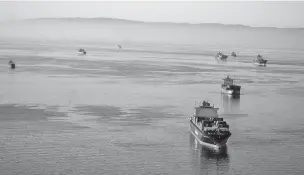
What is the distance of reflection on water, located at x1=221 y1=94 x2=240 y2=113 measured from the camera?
55.6m

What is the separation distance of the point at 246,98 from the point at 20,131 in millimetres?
32932

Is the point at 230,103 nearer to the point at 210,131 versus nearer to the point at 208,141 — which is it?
the point at 210,131

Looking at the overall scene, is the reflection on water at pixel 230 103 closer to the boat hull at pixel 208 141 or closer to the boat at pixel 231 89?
the boat at pixel 231 89

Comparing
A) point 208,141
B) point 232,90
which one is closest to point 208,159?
point 208,141

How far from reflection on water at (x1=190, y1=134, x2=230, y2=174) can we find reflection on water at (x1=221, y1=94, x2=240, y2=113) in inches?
677

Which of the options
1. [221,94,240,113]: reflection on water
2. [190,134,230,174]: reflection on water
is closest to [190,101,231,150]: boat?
[190,134,230,174]: reflection on water

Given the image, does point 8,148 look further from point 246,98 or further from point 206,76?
point 206,76

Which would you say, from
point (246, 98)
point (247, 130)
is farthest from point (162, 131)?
point (246, 98)

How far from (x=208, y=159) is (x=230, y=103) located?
26.3 m

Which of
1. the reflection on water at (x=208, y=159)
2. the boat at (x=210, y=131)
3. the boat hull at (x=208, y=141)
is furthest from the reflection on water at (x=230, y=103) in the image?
the reflection on water at (x=208, y=159)

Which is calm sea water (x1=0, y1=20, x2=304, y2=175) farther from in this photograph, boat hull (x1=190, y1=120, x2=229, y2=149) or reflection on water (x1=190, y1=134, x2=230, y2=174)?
boat hull (x1=190, y1=120, x2=229, y2=149)

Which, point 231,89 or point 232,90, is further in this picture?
point 231,89

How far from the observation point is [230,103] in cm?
6062

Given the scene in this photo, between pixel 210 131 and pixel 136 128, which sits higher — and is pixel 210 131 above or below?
above
